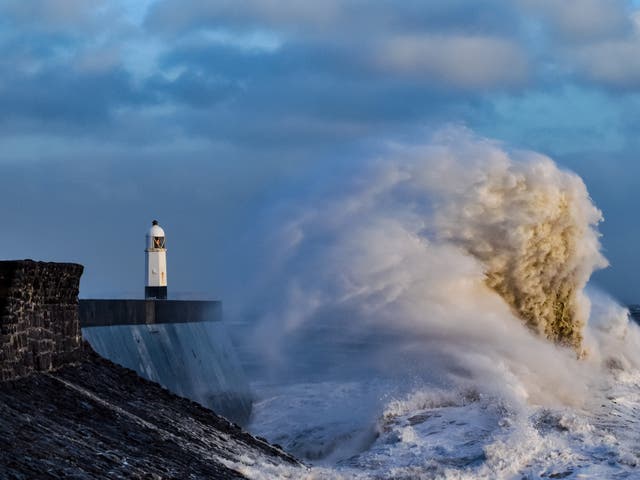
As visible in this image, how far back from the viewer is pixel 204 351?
19.0 meters

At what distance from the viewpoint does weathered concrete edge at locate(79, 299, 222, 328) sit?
14.3 m

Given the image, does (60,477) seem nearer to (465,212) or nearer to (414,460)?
(414,460)

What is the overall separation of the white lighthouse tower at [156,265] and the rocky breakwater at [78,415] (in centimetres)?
660

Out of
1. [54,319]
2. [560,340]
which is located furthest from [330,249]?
[54,319]

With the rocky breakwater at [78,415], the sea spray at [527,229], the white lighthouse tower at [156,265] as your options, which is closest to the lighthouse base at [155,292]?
the white lighthouse tower at [156,265]

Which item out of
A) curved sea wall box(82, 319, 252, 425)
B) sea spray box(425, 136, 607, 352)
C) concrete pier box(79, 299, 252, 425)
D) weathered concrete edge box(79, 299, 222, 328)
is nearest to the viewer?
weathered concrete edge box(79, 299, 222, 328)

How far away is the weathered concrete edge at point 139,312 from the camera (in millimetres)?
14344

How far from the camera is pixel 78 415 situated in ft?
34.9

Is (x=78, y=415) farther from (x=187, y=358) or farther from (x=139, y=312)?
(x=187, y=358)

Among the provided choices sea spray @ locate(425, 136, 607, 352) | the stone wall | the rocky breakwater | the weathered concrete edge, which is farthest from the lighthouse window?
the stone wall

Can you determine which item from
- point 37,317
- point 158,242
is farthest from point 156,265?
point 37,317

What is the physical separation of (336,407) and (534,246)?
15.7 feet

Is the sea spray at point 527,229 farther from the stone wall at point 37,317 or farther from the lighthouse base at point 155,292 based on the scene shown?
the stone wall at point 37,317

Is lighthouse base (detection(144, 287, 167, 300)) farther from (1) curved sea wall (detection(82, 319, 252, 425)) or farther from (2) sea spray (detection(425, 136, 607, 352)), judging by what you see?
(2) sea spray (detection(425, 136, 607, 352))
